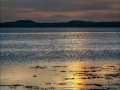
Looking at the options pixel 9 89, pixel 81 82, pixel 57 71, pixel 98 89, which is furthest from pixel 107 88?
pixel 57 71

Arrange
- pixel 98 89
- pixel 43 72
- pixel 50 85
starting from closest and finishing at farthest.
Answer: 1. pixel 98 89
2. pixel 50 85
3. pixel 43 72

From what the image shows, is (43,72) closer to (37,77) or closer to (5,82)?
(37,77)

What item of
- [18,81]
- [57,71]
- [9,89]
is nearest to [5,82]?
[18,81]

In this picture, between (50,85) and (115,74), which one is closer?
(50,85)

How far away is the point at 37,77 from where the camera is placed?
1265 inches

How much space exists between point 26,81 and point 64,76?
3.95 metres

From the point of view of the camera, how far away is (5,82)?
2908 cm

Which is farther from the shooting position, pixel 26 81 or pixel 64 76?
pixel 64 76

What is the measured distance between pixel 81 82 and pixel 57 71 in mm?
7322

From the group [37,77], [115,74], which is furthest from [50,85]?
[115,74]

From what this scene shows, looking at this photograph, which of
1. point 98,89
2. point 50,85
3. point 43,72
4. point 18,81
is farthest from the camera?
point 43,72

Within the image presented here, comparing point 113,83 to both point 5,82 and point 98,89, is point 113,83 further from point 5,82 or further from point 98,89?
point 5,82

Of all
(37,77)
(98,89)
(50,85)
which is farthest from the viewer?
(37,77)

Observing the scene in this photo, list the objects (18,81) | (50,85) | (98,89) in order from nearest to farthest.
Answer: (98,89) < (50,85) < (18,81)
